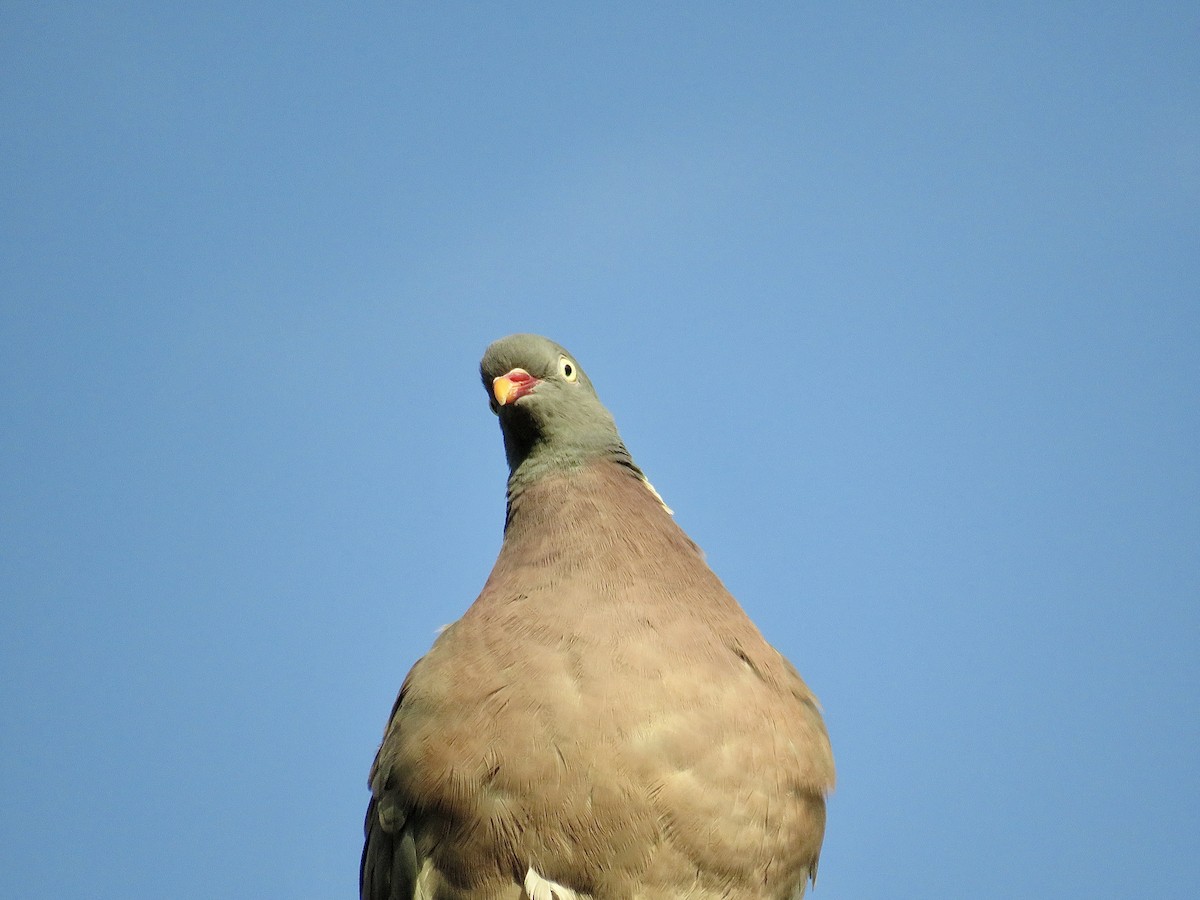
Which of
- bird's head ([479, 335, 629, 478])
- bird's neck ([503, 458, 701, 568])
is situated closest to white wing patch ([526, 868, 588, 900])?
bird's neck ([503, 458, 701, 568])

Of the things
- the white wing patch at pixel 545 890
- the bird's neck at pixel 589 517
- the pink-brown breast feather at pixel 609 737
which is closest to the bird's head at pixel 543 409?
the bird's neck at pixel 589 517

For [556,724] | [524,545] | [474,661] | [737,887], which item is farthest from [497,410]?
[737,887]

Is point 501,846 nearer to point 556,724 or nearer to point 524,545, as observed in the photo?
point 556,724

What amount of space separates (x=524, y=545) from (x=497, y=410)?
2.16ft

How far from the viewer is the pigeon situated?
2740 mm

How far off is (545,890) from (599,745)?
1.19ft

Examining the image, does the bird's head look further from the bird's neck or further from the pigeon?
the pigeon

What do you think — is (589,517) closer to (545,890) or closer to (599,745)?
(599,745)

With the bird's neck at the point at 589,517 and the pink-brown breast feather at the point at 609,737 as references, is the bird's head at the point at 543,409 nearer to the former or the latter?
the bird's neck at the point at 589,517

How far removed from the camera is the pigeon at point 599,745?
274 cm

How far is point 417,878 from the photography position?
9.66ft

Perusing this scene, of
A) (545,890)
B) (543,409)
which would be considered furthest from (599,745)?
(543,409)

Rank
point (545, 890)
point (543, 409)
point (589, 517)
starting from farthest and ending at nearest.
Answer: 1. point (543, 409)
2. point (589, 517)
3. point (545, 890)

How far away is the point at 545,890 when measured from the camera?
2740 millimetres
